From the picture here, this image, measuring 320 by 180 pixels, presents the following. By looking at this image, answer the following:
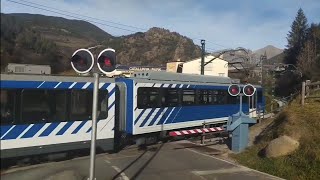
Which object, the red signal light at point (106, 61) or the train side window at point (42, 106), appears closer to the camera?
the red signal light at point (106, 61)

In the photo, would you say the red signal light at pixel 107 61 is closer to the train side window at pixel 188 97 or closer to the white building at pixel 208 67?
the train side window at pixel 188 97

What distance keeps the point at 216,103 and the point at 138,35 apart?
134 metres

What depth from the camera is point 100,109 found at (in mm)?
15109

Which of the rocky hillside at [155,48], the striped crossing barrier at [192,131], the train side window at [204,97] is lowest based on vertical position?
the striped crossing barrier at [192,131]

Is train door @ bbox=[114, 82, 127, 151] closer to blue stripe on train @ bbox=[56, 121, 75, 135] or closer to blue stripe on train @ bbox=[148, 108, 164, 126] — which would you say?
blue stripe on train @ bbox=[148, 108, 164, 126]

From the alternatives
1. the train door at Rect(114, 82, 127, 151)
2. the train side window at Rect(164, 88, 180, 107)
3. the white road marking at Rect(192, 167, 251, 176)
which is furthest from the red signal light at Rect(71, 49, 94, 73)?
the train side window at Rect(164, 88, 180, 107)

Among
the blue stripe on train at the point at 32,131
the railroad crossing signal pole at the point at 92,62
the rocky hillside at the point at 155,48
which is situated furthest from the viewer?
the rocky hillside at the point at 155,48

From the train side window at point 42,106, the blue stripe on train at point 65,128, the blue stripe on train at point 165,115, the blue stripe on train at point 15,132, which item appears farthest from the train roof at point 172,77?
the blue stripe on train at point 15,132

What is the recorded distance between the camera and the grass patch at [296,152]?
1193cm

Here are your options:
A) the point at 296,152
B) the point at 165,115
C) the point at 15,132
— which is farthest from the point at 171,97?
the point at 15,132

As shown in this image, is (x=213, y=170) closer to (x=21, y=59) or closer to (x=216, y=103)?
(x=21, y=59)

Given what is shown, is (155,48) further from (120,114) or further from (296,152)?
(296,152)

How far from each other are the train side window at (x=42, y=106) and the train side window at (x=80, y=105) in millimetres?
361

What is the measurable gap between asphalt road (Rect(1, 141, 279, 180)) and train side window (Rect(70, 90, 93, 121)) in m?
1.37
